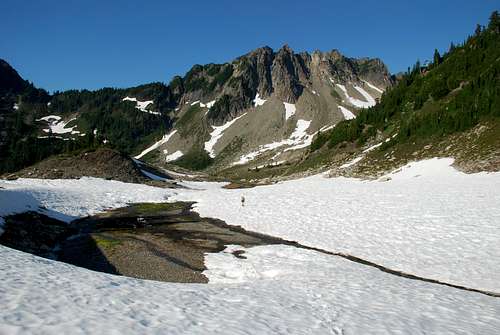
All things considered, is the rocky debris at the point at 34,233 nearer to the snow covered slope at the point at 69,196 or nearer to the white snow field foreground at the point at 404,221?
the snow covered slope at the point at 69,196

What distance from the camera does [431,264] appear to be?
1783cm

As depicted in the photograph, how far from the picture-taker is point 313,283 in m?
14.6

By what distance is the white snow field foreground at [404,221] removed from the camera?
58.9ft

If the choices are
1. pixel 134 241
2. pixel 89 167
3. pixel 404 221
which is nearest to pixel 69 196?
pixel 134 241

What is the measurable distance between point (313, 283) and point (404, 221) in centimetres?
1427

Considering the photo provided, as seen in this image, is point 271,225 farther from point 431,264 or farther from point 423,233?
point 431,264

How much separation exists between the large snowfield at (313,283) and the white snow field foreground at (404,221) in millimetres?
92

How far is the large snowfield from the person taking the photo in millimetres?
8453

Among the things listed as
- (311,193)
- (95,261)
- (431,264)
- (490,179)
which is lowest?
(95,261)

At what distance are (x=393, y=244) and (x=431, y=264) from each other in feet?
12.0

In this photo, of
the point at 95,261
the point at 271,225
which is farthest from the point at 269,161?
the point at 95,261

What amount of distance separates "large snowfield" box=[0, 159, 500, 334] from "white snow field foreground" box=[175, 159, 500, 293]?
9 cm

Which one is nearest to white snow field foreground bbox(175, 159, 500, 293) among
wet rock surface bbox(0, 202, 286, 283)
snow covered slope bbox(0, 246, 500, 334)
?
wet rock surface bbox(0, 202, 286, 283)

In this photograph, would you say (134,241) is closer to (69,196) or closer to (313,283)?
(313,283)
